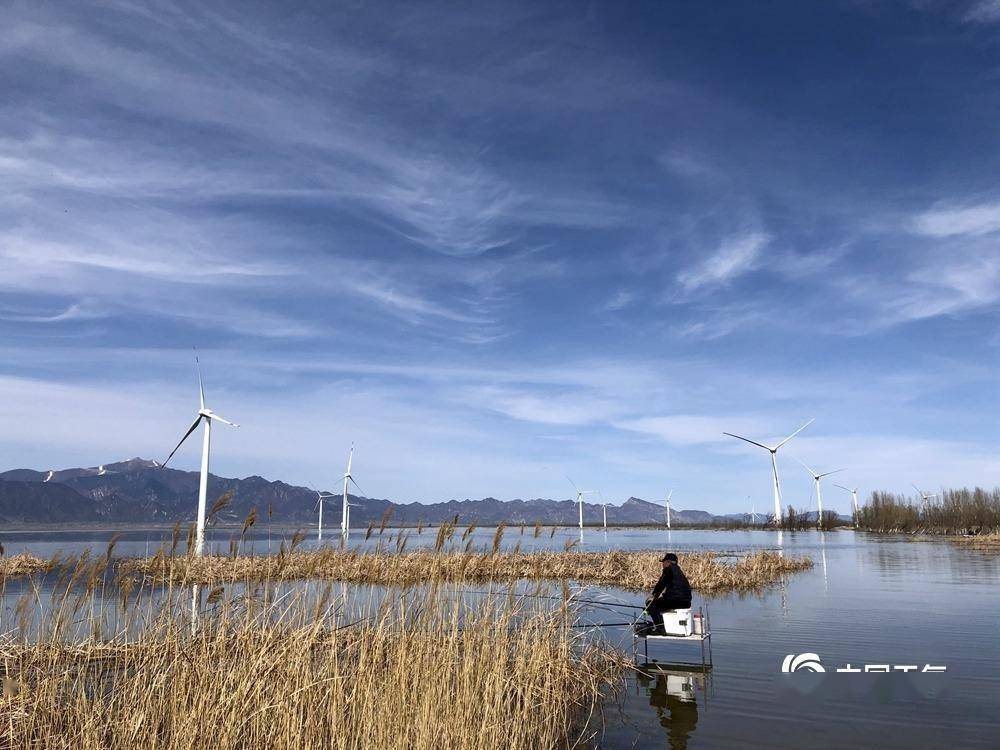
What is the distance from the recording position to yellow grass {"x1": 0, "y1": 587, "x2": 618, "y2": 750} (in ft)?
24.3

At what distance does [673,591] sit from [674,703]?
2869mm

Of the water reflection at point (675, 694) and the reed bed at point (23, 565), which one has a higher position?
the water reflection at point (675, 694)

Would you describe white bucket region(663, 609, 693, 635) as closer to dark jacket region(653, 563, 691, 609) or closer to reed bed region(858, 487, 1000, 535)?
dark jacket region(653, 563, 691, 609)

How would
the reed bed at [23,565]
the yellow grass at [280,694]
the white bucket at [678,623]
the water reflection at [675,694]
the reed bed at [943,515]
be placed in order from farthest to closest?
the reed bed at [943,515], the reed bed at [23,565], the white bucket at [678,623], the water reflection at [675,694], the yellow grass at [280,694]

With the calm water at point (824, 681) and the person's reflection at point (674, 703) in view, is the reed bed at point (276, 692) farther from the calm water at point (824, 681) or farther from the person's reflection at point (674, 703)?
the calm water at point (824, 681)

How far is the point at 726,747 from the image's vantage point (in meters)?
9.93

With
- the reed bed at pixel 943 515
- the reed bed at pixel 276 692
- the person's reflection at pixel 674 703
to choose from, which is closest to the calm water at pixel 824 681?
the person's reflection at pixel 674 703

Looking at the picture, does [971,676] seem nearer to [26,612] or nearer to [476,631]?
[476,631]

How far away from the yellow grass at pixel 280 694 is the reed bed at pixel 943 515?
84732 millimetres

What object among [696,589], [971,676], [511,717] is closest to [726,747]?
[511,717]

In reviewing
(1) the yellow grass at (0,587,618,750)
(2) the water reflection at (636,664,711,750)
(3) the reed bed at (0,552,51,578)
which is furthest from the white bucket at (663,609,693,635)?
(3) the reed bed at (0,552,51,578)

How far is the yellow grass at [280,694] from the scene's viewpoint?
24.3 ft

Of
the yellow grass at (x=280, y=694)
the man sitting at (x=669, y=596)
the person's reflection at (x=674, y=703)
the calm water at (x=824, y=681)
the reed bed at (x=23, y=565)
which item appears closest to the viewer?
the yellow grass at (x=280, y=694)

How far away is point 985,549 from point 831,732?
2193 inches
